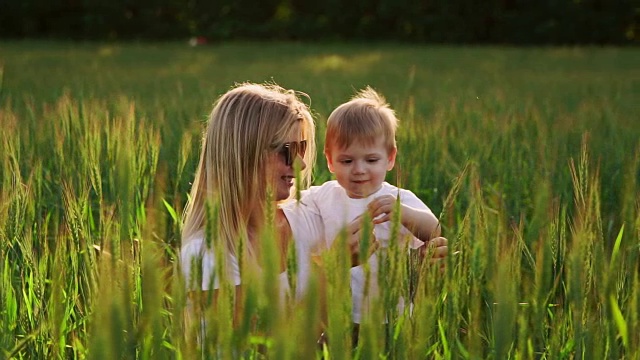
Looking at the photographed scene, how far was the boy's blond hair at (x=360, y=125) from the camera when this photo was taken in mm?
2354

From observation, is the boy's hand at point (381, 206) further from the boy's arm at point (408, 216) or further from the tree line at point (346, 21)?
the tree line at point (346, 21)

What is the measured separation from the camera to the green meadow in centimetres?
104

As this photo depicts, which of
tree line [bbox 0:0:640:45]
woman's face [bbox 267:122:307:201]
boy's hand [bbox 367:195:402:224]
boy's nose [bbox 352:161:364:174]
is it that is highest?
woman's face [bbox 267:122:307:201]

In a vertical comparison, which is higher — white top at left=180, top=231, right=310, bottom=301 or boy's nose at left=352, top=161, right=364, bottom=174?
boy's nose at left=352, top=161, right=364, bottom=174

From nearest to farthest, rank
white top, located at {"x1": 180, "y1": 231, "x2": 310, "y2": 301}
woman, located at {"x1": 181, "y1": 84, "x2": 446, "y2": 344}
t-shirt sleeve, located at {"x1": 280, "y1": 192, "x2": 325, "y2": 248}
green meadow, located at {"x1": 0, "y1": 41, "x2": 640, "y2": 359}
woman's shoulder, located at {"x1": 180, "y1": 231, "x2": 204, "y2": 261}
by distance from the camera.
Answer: green meadow, located at {"x1": 0, "y1": 41, "x2": 640, "y2": 359}
white top, located at {"x1": 180, "y1": 231, "x2": 310, "y2": 301}
woman's shoulder, located at {"x1": 180, "y1": 231, "x2": 204, "y2": 261}
woman, located at {"x1": 181, "y1": 84, "x2": 446, "y2": 344}
t-shirt sleeve, located at {"x1": 280, "y1": 192, "x2": 325, "y2": 248}

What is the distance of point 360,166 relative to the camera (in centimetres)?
234

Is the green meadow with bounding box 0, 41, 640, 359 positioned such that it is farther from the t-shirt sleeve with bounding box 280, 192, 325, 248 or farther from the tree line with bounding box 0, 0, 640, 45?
the tree line with bounding box 0, 0, 640, 45

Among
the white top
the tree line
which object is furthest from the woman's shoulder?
the tree line

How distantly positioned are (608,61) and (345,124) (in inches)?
517

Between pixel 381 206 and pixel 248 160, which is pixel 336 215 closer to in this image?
pixel 381 206

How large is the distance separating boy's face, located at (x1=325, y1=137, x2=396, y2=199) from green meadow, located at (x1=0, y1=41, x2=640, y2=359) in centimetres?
22

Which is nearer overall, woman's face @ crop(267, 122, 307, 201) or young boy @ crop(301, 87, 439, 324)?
woman's face @ crop(267, 122, 307, 201)

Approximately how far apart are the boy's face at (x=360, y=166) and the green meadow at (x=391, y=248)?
0.22m

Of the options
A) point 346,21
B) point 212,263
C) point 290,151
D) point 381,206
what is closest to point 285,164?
point 290,151
